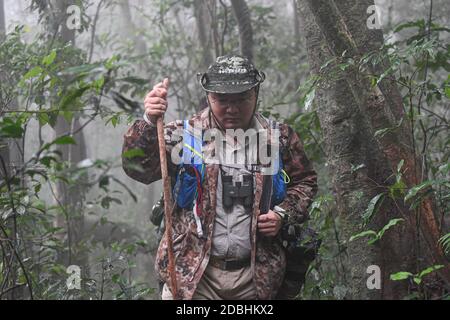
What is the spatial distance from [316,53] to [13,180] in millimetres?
2511

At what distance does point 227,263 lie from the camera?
329cm

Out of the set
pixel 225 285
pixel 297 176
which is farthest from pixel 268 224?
pixel 297 176

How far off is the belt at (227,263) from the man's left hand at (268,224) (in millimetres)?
178

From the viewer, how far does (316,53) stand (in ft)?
14.3

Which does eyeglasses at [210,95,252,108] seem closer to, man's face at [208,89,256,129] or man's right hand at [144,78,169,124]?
man's face at [208,89,256,129]

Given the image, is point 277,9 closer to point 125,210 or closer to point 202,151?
point 125,210

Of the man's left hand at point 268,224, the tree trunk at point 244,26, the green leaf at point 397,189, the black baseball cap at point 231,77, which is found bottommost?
the man's left hand at point 268,224

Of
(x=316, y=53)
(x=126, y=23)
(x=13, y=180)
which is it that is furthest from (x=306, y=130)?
(x=126, y=23)

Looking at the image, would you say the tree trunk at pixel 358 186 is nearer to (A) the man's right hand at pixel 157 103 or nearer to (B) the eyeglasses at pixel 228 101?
(B) the eyeglasses at pixel 228 101

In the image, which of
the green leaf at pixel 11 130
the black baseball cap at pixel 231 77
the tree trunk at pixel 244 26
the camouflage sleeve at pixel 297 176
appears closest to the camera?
the green leaf at pixel 11 130

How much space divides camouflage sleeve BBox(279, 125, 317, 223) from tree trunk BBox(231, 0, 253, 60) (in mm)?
4242

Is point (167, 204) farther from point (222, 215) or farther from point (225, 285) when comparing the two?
point (225, 285)

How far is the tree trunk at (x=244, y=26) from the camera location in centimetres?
763

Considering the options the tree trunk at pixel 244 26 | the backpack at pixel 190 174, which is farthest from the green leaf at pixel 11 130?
the tree trunk at pixel 244 26
